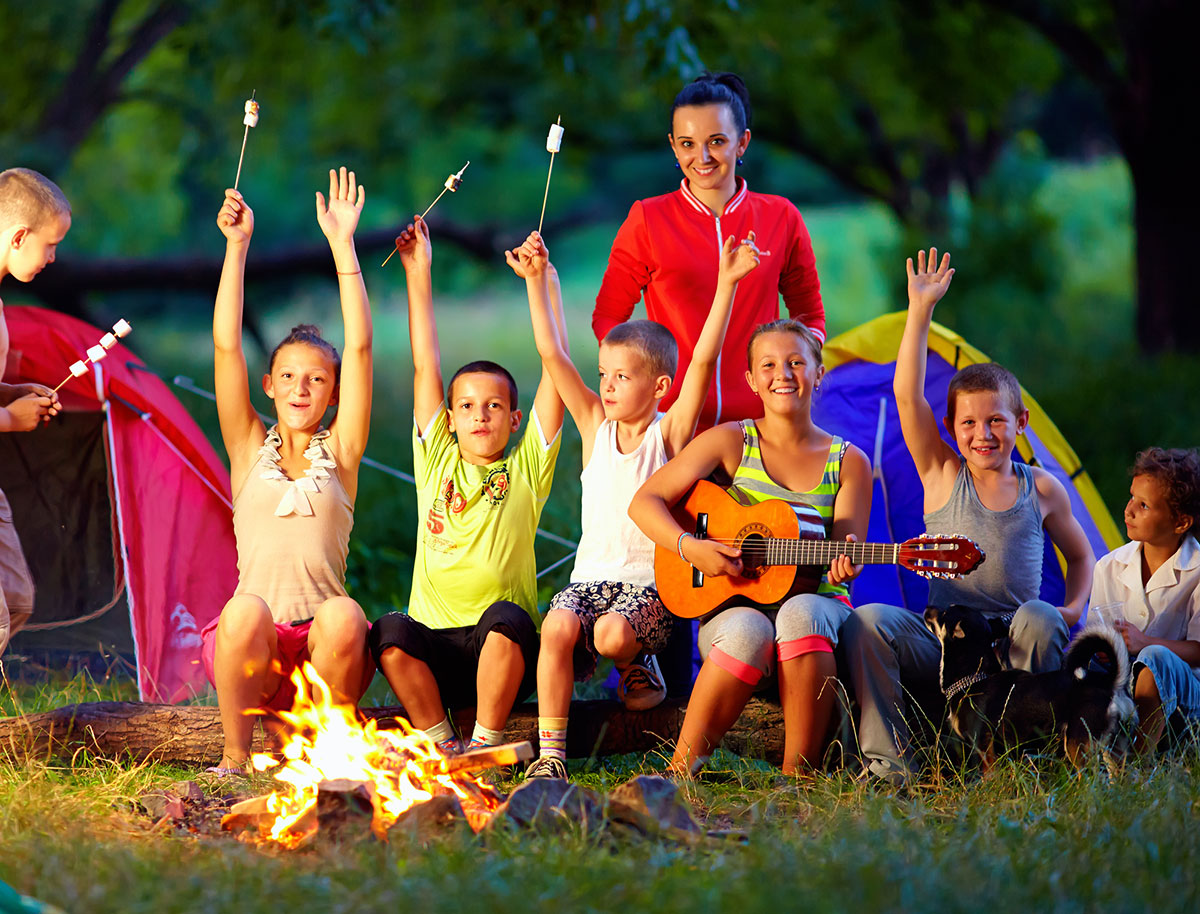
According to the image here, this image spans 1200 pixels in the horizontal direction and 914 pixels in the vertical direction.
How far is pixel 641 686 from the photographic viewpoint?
3.75 meters

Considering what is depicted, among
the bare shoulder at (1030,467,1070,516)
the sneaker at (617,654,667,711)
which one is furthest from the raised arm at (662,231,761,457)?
the bare shoulder at (1030,467,1070,516)

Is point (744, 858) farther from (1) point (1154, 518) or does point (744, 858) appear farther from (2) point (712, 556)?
(1) point (1154, 518)

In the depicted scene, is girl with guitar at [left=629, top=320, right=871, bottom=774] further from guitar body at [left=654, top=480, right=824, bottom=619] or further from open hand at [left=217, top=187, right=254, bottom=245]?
open hand at [left=217, top=187, right=254, bottom=245]

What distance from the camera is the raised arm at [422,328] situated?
3.87m

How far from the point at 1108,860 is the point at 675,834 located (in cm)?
93

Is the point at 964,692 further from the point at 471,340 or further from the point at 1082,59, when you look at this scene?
the point at 471,340

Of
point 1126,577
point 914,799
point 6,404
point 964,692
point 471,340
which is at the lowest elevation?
point 914,799

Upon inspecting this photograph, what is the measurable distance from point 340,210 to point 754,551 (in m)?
1.57

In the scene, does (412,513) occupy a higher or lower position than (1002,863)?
higher

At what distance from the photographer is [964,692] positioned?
3580 millimetres

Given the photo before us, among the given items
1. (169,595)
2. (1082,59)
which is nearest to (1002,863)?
(169,595)

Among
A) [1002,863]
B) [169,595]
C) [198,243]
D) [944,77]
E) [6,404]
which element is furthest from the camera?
[198,243]

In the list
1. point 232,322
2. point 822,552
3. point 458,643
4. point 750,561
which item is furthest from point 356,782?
point 232,322

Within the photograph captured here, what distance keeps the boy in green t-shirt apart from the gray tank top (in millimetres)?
1210
